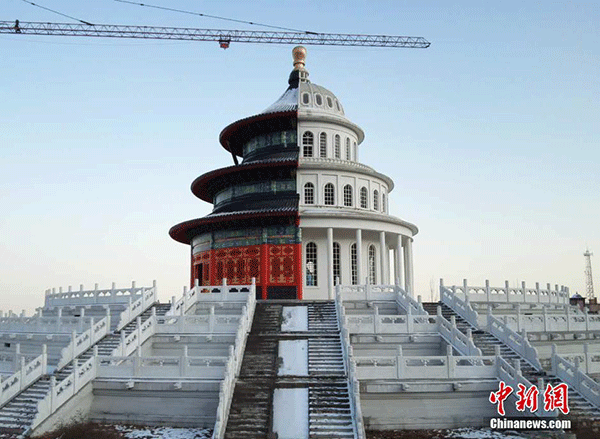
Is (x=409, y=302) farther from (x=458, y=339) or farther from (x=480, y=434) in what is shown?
(x=480, y=434)

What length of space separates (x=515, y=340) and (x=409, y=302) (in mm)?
6040

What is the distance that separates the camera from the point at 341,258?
40156 millimetres

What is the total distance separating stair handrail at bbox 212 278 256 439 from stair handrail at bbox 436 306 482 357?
811 centimetres

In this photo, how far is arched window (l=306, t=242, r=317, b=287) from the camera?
3925 centimetres

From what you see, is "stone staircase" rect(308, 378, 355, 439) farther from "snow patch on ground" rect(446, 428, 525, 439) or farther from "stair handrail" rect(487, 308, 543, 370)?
"stair handrail" rect(487, 308, 543, 370)

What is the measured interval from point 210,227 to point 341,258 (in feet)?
29.4

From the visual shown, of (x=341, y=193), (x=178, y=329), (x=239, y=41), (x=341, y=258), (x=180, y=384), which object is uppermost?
(x=239, y=41)

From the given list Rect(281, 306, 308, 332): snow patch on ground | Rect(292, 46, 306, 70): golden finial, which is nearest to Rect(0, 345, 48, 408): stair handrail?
Rect(281, 306, 308, 332): snow patch on ground

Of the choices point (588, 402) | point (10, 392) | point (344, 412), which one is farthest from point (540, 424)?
point (10, 392)

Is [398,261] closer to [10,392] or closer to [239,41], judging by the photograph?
[10,392]

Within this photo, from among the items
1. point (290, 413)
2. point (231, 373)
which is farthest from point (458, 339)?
point (231, 373)

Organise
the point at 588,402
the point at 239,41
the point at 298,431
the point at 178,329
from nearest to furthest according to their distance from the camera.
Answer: the point at 298,431 → the point at 588,402 → the point at 178,329 → the point at 239,41

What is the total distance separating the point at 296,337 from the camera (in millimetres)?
25328

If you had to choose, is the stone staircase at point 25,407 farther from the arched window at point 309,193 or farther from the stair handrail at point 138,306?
the arched window at point 309,193
